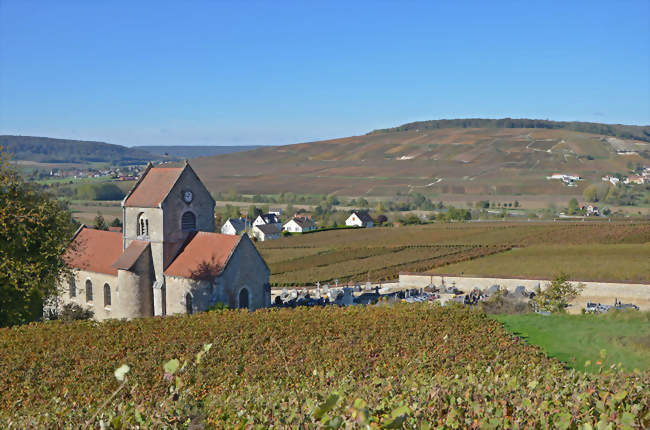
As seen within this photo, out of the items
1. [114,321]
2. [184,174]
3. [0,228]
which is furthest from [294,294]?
[0,228]

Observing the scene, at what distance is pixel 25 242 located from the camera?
29453mm

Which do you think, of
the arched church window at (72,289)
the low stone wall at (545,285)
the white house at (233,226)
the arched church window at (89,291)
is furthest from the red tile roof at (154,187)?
the white house at (233,226)

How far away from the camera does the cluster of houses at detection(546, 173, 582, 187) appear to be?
176 meters

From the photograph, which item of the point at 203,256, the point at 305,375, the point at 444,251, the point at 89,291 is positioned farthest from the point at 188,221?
the point at 444,251

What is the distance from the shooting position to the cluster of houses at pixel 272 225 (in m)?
108

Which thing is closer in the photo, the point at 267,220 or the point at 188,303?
the point at 188,303

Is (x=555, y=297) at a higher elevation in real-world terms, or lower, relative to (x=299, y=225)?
lower

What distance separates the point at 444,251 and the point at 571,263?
17.7 metres

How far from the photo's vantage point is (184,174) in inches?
1512

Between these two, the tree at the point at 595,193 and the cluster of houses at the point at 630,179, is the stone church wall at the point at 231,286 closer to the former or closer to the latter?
the tree at the point at 595,193

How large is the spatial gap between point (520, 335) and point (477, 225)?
78437mm

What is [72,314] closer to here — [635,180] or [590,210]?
[590,210]

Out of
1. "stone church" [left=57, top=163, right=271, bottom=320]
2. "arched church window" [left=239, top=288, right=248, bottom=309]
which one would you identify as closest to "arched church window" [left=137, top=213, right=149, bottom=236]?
"stone church" [left=57, top=163, right=271, bottom=320]

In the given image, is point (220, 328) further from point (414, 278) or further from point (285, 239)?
point (285, 239)
